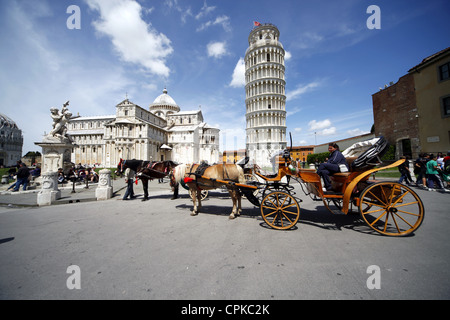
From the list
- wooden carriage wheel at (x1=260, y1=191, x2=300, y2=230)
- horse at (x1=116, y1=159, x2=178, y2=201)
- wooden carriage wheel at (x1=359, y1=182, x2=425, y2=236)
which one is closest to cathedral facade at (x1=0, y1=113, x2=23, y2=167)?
horse at (x1=116, y1=159, x2=178, y2=201)

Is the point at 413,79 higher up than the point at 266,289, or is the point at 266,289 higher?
the point at 413,79

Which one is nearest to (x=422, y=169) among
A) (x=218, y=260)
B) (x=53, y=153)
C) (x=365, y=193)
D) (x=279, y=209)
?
(x=365, y=193)

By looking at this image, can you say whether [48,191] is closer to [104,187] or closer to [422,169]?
[104,187]

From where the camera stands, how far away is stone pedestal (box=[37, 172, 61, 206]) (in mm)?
6796

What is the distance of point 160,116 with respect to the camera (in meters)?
58.8

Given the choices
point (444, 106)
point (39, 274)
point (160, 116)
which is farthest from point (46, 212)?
point (160, 116)

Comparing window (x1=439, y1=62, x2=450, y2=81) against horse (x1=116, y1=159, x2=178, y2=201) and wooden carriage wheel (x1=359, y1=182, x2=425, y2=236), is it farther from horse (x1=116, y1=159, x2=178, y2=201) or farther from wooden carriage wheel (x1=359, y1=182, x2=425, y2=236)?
horse (x1=116, y1=159, x2=178, y2=201)

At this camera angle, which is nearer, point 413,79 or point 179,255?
point 179,255

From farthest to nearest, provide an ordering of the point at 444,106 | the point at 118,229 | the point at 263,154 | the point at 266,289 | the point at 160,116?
the point at 160,116 → the point at 263,154 → the point at 444,106 → the point at 118,229 → the point at 266,289

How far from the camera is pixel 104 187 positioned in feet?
25.9

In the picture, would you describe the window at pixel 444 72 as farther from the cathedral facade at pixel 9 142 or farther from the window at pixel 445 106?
the cathedral facade at pixel 9 142
